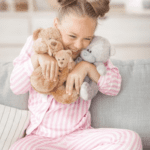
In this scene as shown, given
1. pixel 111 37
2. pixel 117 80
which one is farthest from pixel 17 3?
Result: pixel 117 80

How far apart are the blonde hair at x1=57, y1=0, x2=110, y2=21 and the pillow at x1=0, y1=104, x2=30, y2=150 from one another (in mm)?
439

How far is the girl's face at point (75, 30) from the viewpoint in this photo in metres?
0.69

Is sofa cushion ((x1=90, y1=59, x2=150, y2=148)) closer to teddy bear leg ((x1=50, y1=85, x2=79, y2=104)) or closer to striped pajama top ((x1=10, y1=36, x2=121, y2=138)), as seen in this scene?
striped pajama top ((x1=10, y1=36, x2=121, y2=138))

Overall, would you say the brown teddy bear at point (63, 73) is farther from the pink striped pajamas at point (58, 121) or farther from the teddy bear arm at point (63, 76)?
the pink striped pajamas at point (58, 121)

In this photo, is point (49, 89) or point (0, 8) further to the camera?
point (0, 8)

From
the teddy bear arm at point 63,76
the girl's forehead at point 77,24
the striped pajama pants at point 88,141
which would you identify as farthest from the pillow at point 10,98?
the girl's forehead at point 77,24

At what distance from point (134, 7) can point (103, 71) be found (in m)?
1.74

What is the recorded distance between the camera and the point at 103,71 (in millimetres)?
693

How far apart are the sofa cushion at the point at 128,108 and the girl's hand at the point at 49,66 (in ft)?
1.03

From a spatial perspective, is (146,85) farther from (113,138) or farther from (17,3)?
(17,3)

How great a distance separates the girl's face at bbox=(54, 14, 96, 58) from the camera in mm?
692

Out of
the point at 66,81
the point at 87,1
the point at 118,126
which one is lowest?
the point at 118,126

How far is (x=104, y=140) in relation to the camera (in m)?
0.72

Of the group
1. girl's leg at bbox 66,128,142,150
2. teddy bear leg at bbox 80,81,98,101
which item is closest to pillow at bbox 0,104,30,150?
girl's leg at bbox 66,128,142,150
